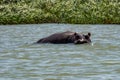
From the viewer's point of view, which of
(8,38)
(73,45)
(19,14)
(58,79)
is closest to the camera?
(58,79)

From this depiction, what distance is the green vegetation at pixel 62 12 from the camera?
111ft

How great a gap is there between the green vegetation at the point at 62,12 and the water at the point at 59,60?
10.1 m

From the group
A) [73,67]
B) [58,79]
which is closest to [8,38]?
[73,67]

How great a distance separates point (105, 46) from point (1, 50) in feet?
11.7

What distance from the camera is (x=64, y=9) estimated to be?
35781 millimetres

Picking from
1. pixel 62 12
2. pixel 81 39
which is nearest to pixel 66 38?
pixel 81 39

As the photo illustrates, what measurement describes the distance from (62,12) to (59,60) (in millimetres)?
20239

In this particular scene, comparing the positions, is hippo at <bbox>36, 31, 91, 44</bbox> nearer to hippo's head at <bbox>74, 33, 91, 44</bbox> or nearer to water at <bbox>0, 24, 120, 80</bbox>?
hippo's head at <bbox>74, 33, 91, 44</bbox>

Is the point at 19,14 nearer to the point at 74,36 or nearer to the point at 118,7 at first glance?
the point at 118,7

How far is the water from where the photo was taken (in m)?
12.5

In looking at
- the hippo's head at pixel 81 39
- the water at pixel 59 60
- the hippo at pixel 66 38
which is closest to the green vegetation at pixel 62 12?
the water at pixel 59 60

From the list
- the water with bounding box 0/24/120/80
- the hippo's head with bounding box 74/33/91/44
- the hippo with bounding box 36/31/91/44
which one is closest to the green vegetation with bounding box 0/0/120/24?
the water with bounding box 0/24/120/80

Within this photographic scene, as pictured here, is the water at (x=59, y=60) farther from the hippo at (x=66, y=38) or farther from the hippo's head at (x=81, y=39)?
the hippo at (x=66, y=38)

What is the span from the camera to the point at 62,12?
35375 mm
